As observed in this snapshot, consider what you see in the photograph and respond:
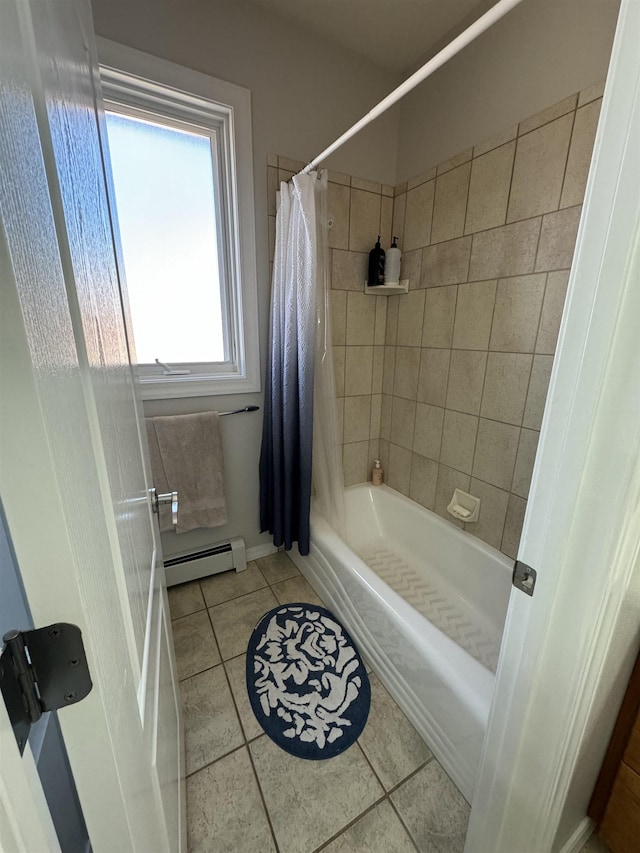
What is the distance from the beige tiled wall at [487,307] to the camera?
126cm

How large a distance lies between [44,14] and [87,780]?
2.45ft

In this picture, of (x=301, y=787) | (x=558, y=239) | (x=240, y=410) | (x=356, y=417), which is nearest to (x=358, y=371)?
(x=356, y=417)

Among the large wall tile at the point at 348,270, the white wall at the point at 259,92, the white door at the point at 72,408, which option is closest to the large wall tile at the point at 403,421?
the large wall tile at the point at 348,270

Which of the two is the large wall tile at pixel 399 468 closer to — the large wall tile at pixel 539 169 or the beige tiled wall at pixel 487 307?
the beige tiled wall at pixel 487 307

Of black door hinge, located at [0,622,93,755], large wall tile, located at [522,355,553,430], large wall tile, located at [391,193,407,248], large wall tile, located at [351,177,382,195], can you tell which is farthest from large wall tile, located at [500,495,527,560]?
large wall tile, located at [351,177,382,195]

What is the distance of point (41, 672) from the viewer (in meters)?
0.30

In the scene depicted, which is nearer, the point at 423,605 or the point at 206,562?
the point at 423,605

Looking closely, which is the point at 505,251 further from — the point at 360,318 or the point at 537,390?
the point at 360,318

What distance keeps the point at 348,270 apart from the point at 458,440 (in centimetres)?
110

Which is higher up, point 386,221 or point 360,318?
point 386,221

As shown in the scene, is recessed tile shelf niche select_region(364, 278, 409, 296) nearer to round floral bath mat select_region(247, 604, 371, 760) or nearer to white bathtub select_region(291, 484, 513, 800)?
white bathtub select_region(291, 484, 513, 800)

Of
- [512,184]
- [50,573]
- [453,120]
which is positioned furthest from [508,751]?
[453,120]

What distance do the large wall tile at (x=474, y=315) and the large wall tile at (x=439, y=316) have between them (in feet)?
0.11

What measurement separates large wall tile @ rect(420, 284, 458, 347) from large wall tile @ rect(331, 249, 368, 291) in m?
0.37
